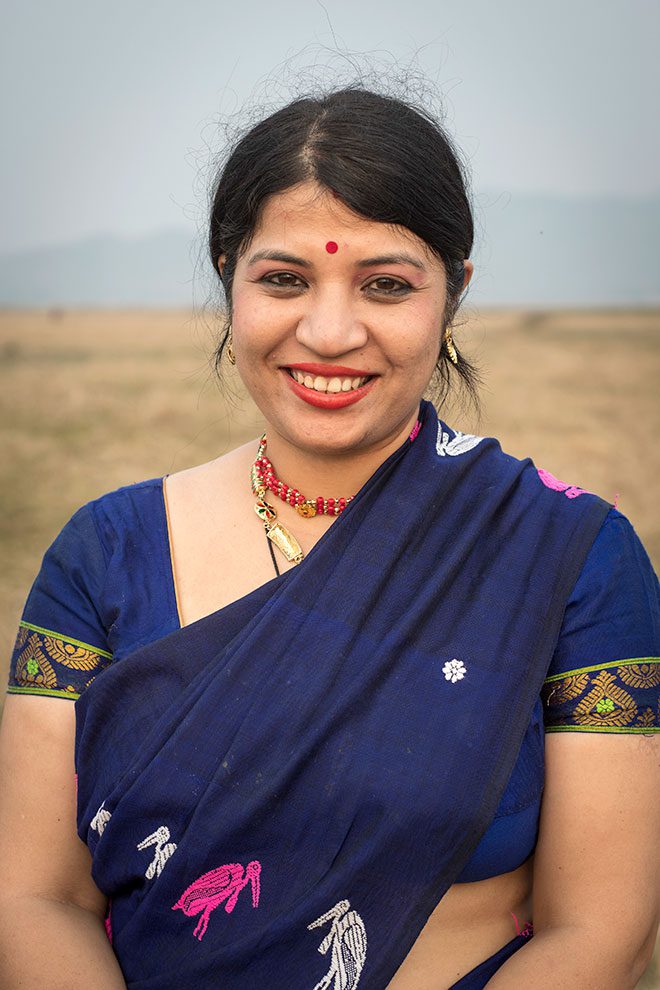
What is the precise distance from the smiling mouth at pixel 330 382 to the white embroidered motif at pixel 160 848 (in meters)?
0.73

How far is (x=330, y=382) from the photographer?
179cm

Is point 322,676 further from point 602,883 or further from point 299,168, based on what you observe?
point 299,168

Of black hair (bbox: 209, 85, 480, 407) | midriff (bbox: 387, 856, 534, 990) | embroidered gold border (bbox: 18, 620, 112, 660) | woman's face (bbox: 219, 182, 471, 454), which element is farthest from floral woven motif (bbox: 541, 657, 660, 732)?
embroidered gold border (bbox: 18, 620, 112, 660)

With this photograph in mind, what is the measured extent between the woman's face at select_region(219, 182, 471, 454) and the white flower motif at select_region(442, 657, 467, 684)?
1.31 feet

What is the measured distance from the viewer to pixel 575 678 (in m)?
1.70

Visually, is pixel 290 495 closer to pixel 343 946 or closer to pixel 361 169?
pixel 361 169

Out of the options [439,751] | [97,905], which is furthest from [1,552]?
[439,751]

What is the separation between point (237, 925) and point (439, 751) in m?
0.40

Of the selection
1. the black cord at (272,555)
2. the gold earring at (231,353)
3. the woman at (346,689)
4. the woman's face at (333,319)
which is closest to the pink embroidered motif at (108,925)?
the woman at (346,689)

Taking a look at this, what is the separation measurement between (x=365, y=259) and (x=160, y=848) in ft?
3.18

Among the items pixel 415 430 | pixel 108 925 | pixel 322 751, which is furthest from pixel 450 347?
pixel 108 925

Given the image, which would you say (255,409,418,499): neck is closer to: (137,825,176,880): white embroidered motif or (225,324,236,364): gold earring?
(225,324,236,364): gold earring

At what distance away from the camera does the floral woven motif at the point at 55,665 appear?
1805 mm

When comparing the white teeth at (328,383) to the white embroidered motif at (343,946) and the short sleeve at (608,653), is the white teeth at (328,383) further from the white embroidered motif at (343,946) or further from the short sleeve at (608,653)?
the white embroidered motif at (343,946)
